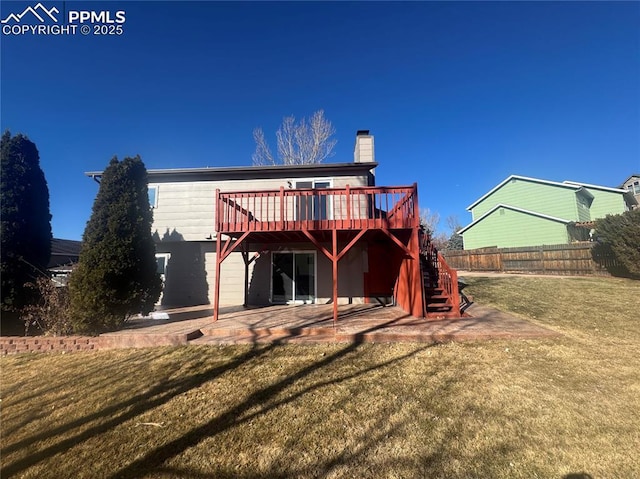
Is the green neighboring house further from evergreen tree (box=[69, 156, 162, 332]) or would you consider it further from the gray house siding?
evergreen tree (box=[69, 156, 162, 332])

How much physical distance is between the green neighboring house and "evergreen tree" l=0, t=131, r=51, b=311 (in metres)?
25.2

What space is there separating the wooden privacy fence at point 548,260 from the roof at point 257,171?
11550 mm

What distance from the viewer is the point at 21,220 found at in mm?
7043

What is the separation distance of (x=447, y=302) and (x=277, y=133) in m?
16.9

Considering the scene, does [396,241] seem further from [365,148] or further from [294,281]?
[365,148]

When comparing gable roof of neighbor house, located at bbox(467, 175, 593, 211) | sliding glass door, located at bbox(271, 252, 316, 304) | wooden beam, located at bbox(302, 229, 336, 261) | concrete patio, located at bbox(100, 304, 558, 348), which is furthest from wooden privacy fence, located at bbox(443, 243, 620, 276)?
wooden beam, located at bbox(302, 229, 336, 261)

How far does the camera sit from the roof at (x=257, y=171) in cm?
980

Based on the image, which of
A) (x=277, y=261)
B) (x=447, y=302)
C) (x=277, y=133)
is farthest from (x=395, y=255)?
(x=277, y=133)

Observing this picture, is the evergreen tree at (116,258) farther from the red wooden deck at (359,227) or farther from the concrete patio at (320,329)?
the red wooden deck at (359,227)

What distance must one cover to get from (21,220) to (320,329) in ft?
27.4

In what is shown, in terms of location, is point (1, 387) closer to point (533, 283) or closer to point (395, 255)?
point (395, 255)

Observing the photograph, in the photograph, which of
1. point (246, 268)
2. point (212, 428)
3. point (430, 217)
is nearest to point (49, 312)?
point (246, 268)

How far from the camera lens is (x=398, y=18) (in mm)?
9438

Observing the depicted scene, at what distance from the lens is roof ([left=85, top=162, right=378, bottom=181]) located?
9805 mm
